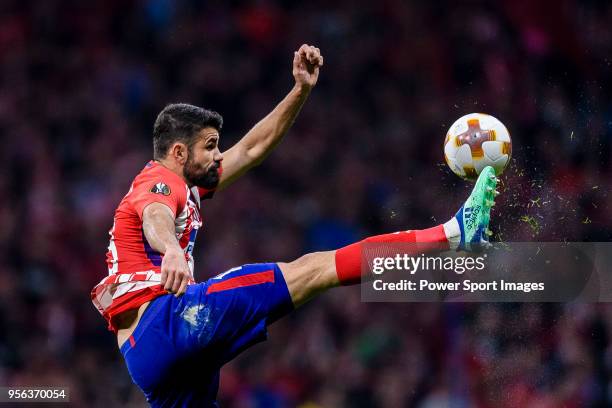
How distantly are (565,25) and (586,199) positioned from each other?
10.6 ft

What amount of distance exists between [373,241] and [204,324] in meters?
0.93

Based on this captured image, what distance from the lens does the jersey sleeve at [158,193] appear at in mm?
5082

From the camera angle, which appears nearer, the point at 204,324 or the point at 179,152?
the point at 204,324

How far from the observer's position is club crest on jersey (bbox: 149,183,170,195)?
16.8 ft

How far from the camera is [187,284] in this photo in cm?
496

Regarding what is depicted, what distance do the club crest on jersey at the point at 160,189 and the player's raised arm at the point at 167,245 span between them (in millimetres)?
95

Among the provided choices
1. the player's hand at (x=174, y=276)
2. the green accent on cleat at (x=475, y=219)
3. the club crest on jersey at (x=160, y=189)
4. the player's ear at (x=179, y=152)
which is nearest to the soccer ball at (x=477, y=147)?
the green accent on cleat at (x=475, y=219)

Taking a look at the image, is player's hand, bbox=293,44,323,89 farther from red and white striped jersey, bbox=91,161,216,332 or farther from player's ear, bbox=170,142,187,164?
red and white striped jersey, bbox=91,161,216,332

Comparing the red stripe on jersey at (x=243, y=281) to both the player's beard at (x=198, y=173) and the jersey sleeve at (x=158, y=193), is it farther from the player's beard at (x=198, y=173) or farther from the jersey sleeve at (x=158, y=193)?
the player's beard at (x=198, y=173)

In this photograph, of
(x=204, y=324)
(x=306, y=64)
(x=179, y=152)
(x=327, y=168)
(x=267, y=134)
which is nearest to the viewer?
(x=204, y=324)

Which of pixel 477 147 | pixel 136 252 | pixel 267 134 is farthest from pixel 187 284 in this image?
pixel 477 147

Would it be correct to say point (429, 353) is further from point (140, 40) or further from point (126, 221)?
point (140, 40)

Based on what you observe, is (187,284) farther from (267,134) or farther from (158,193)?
(267,134)

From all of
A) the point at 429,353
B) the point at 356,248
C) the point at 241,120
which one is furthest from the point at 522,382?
the point at 241,120
